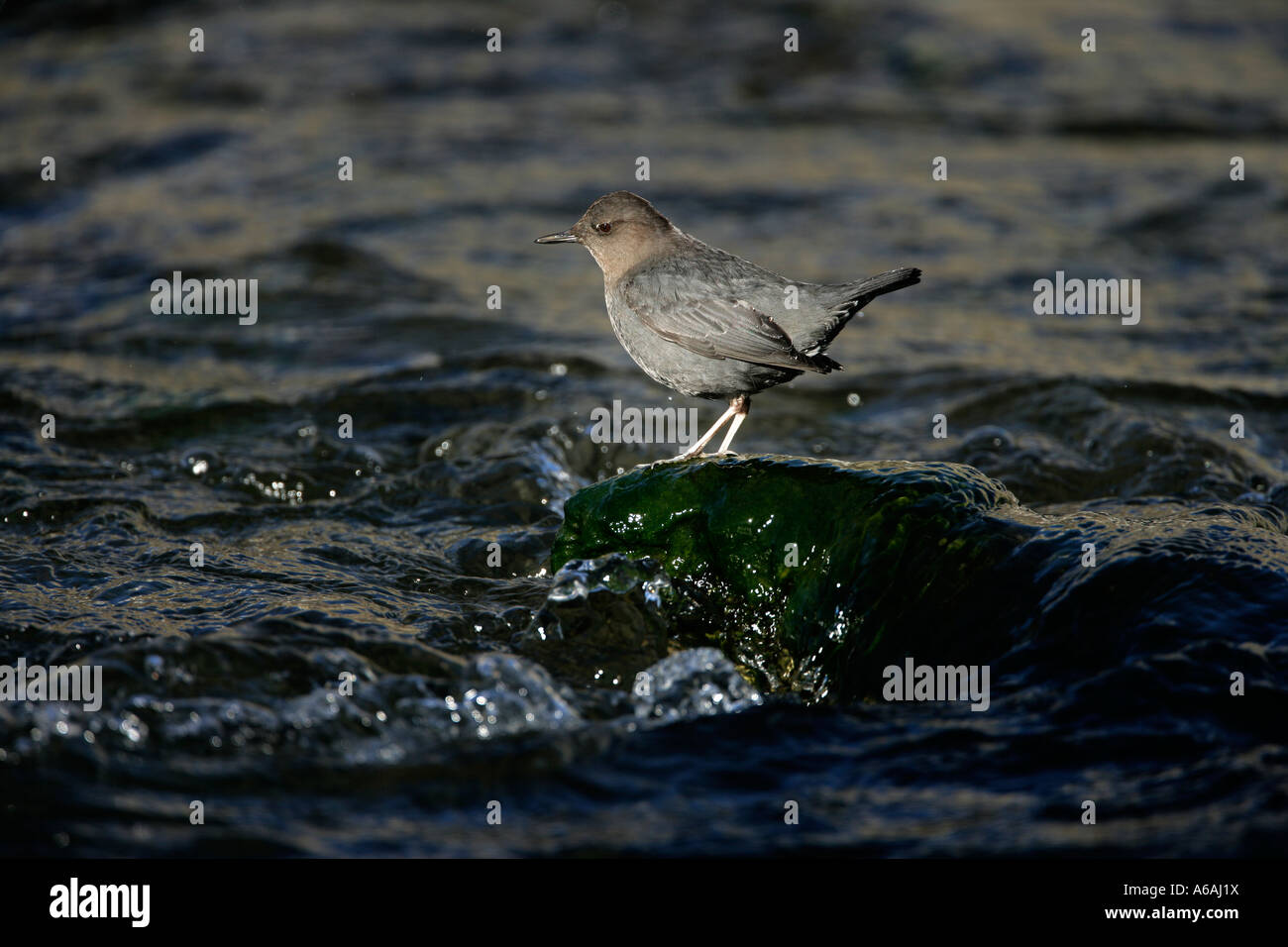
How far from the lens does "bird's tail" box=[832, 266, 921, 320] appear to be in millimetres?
5008

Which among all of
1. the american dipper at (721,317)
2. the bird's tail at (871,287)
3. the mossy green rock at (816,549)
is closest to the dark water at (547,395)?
the mossy green rock at (816,549)

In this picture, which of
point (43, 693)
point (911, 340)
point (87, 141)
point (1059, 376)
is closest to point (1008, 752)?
point (43, 693)

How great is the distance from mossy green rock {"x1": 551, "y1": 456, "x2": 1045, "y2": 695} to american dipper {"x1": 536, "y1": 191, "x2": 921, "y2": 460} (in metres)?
0.40

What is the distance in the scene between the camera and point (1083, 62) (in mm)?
15211

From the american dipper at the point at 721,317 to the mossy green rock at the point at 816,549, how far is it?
0.40 m

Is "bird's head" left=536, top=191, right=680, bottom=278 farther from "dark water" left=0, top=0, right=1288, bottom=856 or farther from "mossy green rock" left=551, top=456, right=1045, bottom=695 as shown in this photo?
"dark water" left=0, top=0, right=1288, bottom=856

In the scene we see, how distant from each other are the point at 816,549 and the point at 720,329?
1.03 m

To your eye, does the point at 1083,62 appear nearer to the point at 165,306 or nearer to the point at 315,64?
the point at 315,64

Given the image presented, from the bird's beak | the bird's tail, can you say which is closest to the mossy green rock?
the bird's tail

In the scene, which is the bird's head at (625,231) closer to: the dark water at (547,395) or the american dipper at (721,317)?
the american dipper at (721,317)

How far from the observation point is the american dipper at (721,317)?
5.32 meters

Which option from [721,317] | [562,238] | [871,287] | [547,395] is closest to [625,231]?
[562,238]

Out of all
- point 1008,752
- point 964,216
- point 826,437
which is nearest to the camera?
point 1008,752
